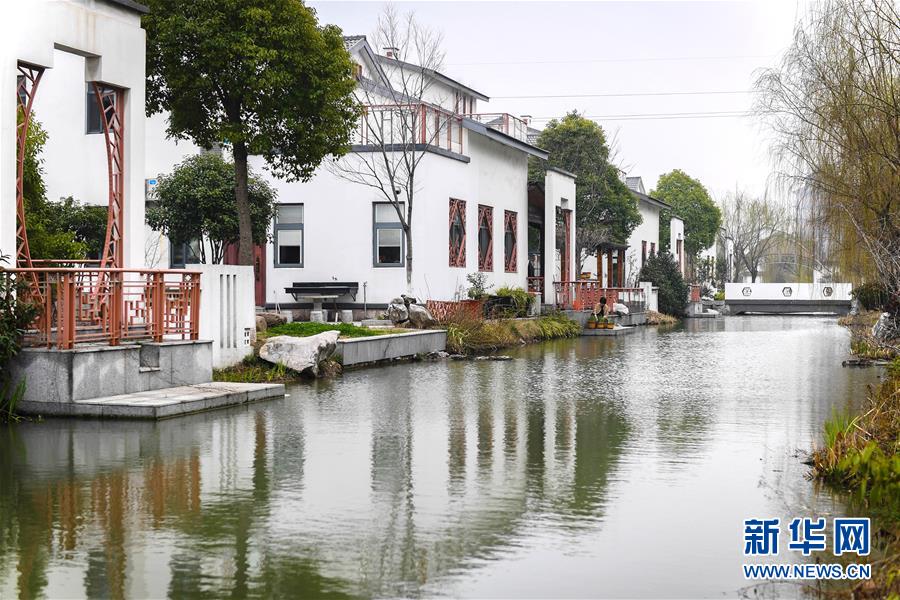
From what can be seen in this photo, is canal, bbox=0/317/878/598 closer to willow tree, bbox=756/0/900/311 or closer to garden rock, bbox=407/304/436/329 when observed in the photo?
willow tree, bbox=756/0/900/311

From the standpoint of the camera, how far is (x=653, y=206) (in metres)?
58.4

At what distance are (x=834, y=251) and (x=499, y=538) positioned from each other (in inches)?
604

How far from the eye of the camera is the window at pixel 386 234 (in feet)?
91.0

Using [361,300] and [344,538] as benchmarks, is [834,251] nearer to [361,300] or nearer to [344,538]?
[361,300]

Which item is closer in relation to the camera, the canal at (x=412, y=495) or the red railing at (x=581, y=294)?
the canal at (x=412, y=495)

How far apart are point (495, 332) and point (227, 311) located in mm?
9700

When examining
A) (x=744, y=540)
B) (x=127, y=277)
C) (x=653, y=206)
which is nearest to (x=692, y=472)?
(x=744, y=540)

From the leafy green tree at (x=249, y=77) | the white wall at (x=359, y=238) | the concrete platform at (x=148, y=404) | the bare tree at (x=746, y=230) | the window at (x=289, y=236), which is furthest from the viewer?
the bare tree at (x=746, y=230)

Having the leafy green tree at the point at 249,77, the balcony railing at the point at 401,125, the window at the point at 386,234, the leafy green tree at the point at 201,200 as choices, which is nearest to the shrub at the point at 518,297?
the window at the point at 386,234

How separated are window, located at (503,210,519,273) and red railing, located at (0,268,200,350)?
69.9 ft

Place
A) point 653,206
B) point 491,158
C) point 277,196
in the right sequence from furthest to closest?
point 653,206 → point 491,158 → point 277,196

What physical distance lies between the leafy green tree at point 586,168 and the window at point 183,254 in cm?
1831

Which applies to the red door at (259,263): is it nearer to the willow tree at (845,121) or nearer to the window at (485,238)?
the window at (485,238)

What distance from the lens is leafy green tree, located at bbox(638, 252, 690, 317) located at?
159ft
